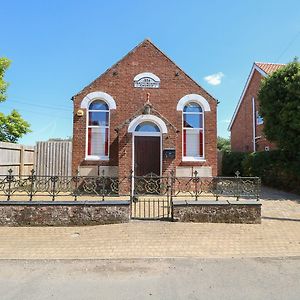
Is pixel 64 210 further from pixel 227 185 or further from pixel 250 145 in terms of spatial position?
pixel 250 145

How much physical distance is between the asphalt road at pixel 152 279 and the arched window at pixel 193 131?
307 inches

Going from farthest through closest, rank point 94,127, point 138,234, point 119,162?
point 94,127, point 119,162, point 138,234

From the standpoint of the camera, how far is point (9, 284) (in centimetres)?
461

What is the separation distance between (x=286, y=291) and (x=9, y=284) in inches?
164

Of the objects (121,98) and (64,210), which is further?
(121,98)

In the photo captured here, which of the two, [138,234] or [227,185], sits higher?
[227,185]

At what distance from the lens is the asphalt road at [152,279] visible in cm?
430

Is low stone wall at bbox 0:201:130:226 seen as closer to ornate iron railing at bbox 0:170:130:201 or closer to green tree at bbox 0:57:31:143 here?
ornate iron railing at bbox 0:170:130:201

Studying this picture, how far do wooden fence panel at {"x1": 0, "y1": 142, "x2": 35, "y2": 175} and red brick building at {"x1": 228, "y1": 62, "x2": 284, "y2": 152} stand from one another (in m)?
16.5

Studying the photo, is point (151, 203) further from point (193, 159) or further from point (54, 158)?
point (54, 158)

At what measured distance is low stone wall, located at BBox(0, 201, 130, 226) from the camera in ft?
26.3

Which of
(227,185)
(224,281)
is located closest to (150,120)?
(227,185)

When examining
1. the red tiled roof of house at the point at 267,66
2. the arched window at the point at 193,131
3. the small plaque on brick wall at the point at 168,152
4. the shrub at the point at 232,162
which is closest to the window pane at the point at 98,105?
the small plaque on brick wall at the point at 168,152

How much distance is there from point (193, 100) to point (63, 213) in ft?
25.4
